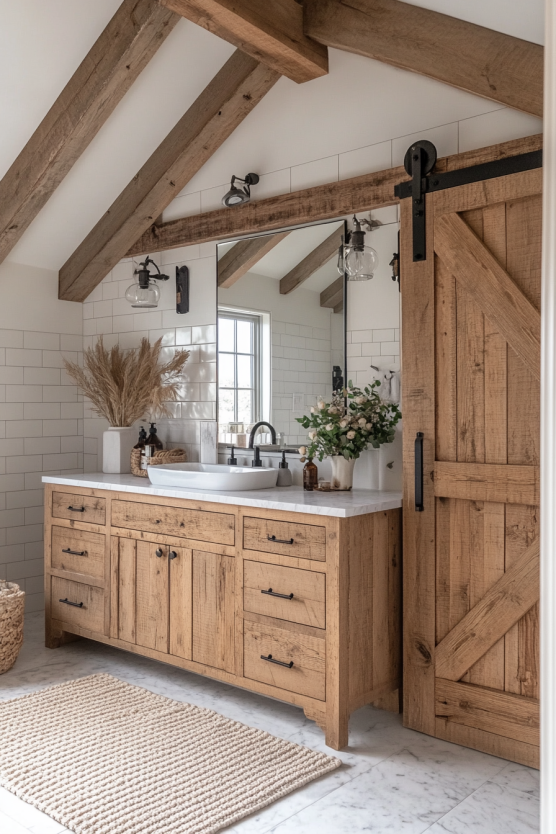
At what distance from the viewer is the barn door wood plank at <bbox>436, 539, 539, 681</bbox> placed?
101 inches

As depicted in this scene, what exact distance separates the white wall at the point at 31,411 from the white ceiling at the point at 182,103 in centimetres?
51

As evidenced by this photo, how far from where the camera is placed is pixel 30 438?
4609 mm

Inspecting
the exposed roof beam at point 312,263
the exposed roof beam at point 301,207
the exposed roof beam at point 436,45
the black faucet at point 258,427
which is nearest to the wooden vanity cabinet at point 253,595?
the black faucet at point 258,427

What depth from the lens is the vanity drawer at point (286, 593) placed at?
2.73m

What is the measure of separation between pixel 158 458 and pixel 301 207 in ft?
5.07

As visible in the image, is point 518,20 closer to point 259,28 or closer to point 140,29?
point 259,28

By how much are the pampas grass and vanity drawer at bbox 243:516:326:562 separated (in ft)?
4.39

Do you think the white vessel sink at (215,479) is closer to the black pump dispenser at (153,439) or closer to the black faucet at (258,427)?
the black faucet at (258,427)

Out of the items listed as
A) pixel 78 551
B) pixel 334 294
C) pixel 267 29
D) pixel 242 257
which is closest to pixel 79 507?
pixel 78 551

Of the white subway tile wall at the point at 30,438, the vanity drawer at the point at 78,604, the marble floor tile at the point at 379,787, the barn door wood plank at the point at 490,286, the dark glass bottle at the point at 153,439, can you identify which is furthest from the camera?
the white subway tile wall at the point at 30,438

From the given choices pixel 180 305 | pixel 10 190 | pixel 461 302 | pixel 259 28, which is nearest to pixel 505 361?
pixel 461 302

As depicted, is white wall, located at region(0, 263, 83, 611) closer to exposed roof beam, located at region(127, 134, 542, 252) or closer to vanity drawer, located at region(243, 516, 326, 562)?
exposed roof beam, located at region(127, 134, 542, 252)

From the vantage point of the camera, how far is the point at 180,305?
4.24m

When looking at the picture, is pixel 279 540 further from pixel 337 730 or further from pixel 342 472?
pixel 337 730
